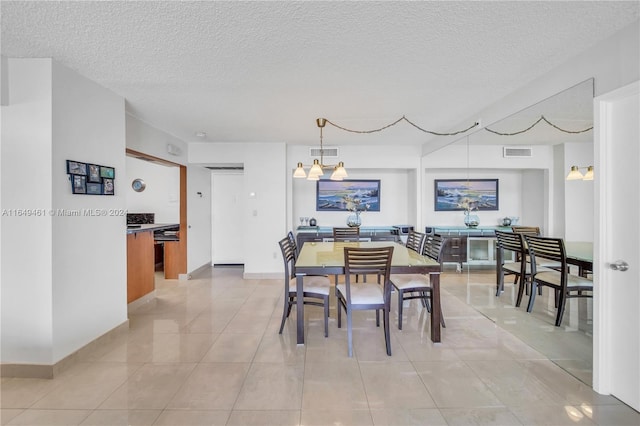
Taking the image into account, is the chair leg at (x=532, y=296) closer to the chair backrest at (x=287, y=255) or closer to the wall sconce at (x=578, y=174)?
the wall sconce at (x=578, y=174)

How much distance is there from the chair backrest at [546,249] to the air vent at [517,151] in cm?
93

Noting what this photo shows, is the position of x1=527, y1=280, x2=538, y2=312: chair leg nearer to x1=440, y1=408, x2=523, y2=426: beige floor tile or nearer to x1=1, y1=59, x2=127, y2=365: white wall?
x1=440, y1=408, x2=523, y2=426: beige floor tile

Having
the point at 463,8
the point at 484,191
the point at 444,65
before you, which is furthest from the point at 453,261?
the point at 463,8

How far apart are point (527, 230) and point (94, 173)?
4.64 metres

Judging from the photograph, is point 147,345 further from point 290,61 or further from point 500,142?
point 500,142

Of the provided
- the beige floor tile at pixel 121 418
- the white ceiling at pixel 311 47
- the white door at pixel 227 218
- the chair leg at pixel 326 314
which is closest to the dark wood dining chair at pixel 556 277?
the white ceiling at pixel 311 47

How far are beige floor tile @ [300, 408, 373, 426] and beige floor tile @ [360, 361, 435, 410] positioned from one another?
118 millimetres

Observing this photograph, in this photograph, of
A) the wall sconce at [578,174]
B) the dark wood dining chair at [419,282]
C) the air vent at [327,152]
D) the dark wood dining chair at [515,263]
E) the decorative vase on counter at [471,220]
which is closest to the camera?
the wall sconce at [578,174]

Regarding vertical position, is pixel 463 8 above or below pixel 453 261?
above

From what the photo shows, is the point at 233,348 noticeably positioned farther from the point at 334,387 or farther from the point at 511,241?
the point at 511,241

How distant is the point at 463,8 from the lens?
66.3 inches

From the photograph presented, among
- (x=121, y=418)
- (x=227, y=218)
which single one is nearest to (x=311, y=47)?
(x=121, y=418)

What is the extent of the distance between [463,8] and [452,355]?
2.59m

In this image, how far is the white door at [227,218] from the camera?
633 cm
